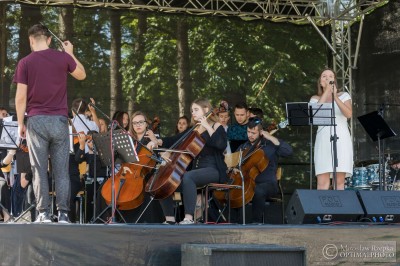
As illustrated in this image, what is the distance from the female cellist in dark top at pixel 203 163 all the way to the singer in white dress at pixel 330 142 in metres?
1.10

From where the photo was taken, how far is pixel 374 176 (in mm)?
12297

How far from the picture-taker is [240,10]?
13727 mm

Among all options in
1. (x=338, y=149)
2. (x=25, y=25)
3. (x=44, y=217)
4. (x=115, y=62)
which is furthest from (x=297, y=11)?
(x=44, y=217)

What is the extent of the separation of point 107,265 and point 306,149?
825 centimetres

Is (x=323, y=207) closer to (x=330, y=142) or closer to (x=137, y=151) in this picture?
(x=330, y=142)

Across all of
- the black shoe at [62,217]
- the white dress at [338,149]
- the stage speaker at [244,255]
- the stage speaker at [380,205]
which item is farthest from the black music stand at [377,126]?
the black shoe at [62,217]

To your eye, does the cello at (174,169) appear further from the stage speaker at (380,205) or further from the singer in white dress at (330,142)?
the stage speaker at (380,205)

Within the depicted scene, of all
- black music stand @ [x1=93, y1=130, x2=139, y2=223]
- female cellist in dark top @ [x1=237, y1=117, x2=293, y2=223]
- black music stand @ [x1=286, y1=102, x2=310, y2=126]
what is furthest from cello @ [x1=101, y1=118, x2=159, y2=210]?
black music stand @ [x1=286, y1=102, x2=310, y2=126]

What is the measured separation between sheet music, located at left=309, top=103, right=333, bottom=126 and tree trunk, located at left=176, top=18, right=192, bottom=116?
4917 millimetres

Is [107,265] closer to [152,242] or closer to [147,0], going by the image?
[152,242]

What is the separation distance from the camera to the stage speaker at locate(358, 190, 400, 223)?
7558mm

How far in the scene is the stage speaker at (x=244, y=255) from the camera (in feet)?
19.2

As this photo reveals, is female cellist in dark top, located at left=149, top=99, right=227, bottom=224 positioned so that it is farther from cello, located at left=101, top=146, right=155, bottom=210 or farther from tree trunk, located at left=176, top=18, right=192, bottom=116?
tree trunk, located at left=176, top=18, right=192, bottom=116

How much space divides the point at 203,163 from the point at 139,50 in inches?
207
